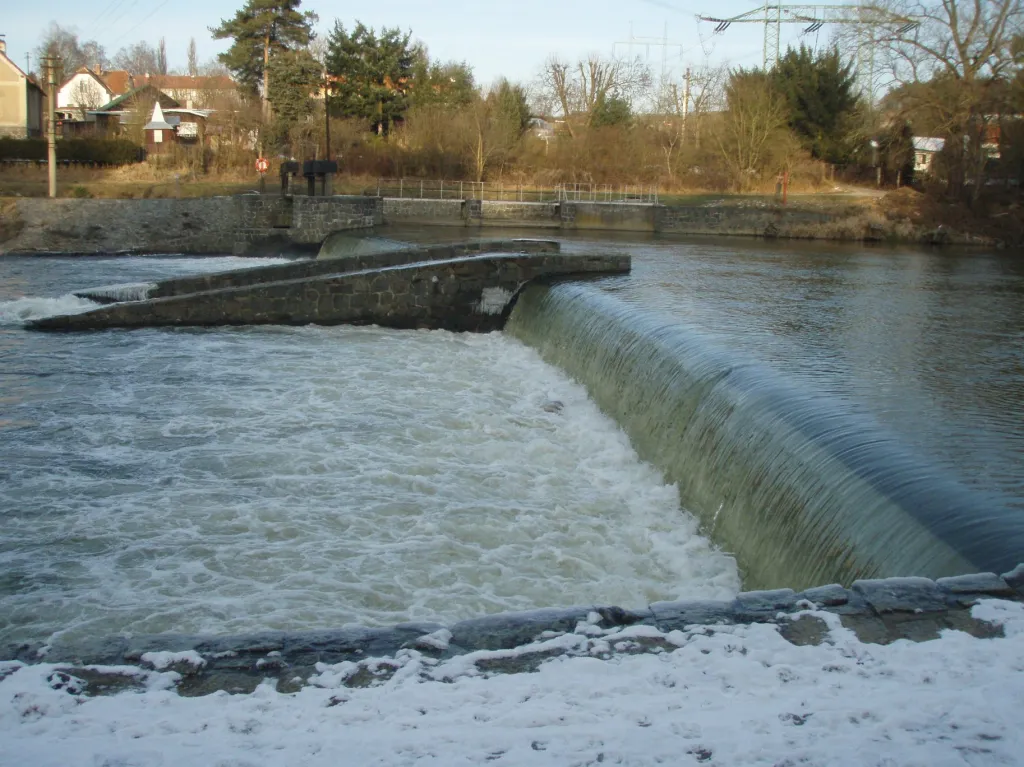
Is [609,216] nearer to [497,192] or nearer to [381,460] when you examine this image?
[497,192]

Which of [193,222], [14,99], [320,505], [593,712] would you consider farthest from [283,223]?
[14,99]

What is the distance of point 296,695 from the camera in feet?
11.6

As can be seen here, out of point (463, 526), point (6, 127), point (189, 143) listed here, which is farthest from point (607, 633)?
point (6, 127)

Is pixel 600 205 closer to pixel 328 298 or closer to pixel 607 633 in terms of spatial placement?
pixel 328 298

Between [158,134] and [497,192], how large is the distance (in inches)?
744

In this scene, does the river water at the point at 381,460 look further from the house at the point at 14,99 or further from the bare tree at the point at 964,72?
the house at the point at 14,99

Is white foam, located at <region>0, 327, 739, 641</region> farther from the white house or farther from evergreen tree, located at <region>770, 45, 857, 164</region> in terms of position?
the white house

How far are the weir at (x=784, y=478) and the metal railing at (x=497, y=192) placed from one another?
24.9 meters

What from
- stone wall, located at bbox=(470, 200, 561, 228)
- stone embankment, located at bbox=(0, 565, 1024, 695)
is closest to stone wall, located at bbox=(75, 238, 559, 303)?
stone embankment, located at bbox=(0, 565, 1024, 695)

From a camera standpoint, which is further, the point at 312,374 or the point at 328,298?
the point at 328,298

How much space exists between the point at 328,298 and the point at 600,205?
19492 millimetres

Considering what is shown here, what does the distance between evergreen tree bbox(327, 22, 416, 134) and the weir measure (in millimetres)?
40506

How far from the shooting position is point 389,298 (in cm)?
1522

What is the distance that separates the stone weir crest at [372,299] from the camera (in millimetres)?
14492
